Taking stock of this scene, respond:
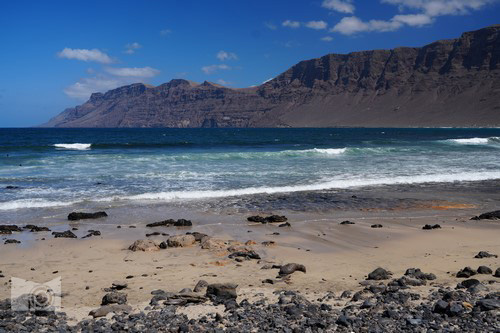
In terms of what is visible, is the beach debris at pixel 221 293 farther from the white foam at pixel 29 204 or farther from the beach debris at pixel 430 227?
the white foam at pixel 29 204

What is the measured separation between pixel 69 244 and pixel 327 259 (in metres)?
5.69

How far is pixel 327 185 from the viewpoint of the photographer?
60.4ft

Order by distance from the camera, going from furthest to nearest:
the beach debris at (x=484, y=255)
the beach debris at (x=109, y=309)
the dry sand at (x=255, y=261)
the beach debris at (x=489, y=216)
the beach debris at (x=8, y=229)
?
the beach debris at (x=489, y=216)
the beach debris at (x=8, y=229)
the beach debris at (x=484, y=255)
the dry sand at (x=255, y=261)
the beach debris at (x=109, y=309)

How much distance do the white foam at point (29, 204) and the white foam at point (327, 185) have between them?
1546 mm

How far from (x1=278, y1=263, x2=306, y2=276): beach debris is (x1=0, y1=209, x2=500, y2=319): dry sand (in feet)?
0.45

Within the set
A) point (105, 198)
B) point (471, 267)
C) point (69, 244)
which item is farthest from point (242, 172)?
point (471, 267)

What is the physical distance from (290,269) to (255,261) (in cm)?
110

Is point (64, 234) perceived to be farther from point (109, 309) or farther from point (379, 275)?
point (379, 275)

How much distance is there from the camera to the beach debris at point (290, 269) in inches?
281

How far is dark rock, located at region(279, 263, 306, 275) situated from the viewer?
23.4ft

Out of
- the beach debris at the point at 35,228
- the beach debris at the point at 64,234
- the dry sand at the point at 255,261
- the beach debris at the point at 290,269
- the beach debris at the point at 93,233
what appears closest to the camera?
the dry sand at the point at 255,261

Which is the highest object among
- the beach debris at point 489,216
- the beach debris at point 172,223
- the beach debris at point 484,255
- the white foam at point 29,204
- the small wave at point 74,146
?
the small wave at point 74,146

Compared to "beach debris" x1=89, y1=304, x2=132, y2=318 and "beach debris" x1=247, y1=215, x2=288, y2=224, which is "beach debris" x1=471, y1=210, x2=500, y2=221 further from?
"beach debris" x1=89, y1=304, x2=132, y2=318

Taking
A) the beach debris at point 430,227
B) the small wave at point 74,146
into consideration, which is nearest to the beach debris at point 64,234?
the beach debris at point 430,227
